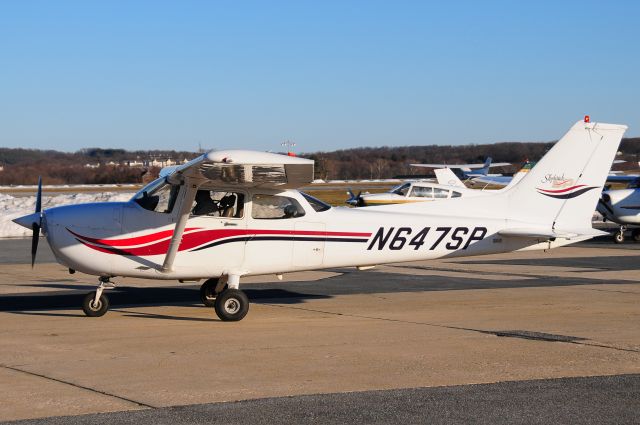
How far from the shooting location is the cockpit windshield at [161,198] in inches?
478

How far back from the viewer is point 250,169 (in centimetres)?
1093

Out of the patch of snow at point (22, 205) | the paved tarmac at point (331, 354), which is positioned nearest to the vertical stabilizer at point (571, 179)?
the paved tarmac at point (331, 354)

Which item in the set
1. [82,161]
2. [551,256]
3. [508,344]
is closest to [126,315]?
[508,344]

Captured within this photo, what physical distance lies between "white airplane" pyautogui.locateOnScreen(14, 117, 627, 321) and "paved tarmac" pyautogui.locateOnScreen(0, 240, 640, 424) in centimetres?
67

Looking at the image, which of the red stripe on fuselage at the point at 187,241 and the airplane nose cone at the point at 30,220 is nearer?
the red stripe on fuselage at the point at 187,241

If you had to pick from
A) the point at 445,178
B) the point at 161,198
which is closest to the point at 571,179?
the point at 161,198

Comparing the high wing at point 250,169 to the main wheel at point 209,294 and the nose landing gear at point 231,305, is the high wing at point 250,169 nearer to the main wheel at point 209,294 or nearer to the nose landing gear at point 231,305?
the nose landing gear at point 231,305

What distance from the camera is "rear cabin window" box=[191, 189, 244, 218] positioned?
12.2 m

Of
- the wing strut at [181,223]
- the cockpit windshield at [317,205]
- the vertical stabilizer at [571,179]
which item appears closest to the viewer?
the wing strut at [181,223]

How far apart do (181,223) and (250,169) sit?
4.46 feet

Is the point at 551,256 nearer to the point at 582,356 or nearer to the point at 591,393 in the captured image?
the point at 582,356

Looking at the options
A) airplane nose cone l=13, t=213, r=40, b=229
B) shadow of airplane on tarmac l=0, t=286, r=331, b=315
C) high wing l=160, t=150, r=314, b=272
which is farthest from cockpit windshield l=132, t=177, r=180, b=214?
shadow of airplane on tarmac l=0, t=286, r=331, b=315

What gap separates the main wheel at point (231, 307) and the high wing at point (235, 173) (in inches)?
33.6

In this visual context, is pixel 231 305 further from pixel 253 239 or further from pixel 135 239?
pixel 135 239
